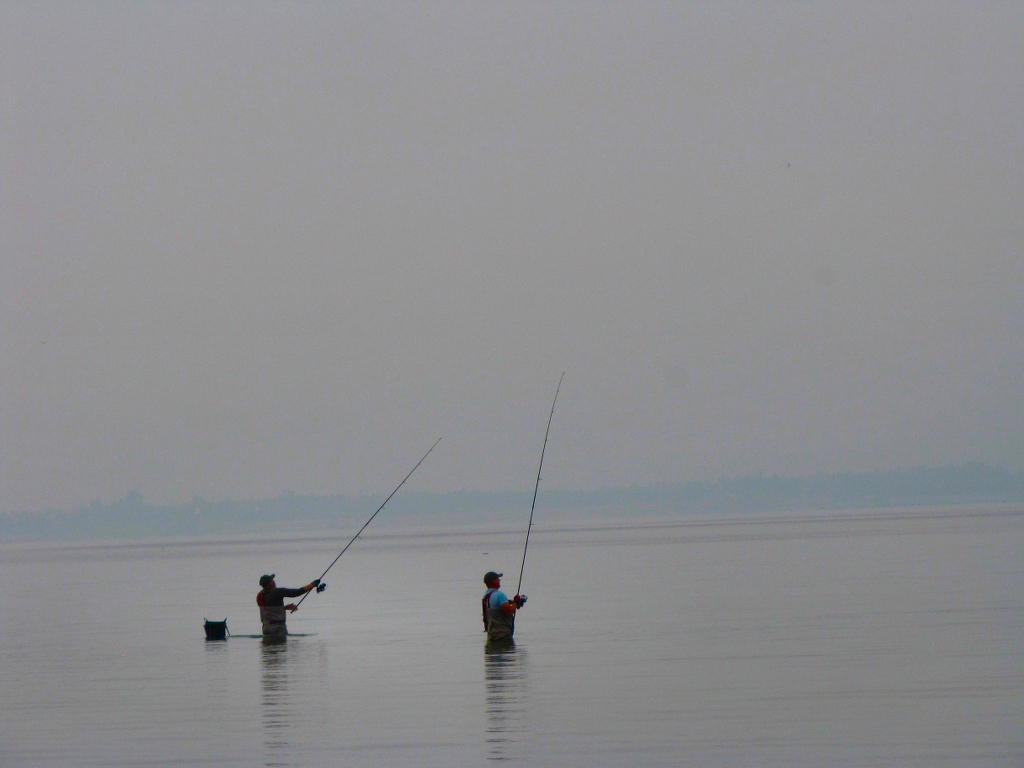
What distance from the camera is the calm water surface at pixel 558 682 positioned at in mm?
10914

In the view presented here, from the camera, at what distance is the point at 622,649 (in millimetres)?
18594

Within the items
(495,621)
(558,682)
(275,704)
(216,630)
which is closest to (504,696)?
(558,682)

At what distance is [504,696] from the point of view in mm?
13953

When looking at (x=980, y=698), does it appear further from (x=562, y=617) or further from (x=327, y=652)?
(x=562, y=617)

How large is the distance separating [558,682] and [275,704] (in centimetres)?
299

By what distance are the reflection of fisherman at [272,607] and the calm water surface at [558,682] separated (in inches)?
16.2

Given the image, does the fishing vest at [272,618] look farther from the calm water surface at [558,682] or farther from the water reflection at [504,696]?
the water reflection at [504,696]

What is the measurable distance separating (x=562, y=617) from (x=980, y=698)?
39.6 ft

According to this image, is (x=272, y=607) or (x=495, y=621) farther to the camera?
(x=272, y=607)

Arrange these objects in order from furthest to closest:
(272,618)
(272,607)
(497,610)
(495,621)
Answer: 1. (272,618)
2. (272,607)
3. (495,621)
4. (497,610)

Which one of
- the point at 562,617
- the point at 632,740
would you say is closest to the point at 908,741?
the point at 632,740

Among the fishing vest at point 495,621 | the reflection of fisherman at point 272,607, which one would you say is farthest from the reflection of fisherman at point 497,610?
the reflection of fisherman at point 272,607

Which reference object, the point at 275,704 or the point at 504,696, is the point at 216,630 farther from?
the point at 504,696

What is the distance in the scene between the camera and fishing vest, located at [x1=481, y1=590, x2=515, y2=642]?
17672mm
